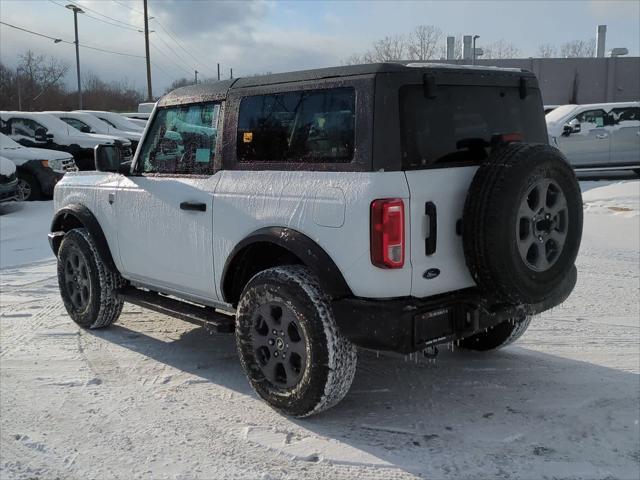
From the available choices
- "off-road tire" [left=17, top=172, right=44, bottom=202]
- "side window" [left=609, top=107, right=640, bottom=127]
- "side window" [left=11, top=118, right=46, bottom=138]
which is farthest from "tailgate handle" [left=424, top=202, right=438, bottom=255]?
"side window" [left=11, top=118, right=46, bottom=138]

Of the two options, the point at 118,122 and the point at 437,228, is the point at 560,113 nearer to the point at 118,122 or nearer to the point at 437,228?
the point at 118,122

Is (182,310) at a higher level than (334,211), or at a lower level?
lower

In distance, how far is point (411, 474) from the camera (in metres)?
3.12

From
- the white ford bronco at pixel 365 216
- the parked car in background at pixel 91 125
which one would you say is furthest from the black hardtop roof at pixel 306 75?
the parked car in background at pixel 91 125

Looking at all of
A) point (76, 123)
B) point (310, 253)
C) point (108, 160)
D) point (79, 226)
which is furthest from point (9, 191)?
point (310, 253)

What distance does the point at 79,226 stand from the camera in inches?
224

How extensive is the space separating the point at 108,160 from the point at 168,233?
87 cm

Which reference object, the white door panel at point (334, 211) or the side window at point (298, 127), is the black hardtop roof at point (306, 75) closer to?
the side window at point (298, 127)

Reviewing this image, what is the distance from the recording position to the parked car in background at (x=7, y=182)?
36.3 feet

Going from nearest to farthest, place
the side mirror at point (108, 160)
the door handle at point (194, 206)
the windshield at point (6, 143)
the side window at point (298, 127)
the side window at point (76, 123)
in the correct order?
the side window at point (298, 127) < the door handle at point (194, 206) < the side mirror at point (108, 160) < the windshield at point (6, 143) < the side window at point (76, 123)

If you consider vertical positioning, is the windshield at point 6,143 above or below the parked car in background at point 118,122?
below

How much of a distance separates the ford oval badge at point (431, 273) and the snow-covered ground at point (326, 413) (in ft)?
2.90

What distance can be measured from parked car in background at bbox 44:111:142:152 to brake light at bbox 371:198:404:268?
15.7 meters

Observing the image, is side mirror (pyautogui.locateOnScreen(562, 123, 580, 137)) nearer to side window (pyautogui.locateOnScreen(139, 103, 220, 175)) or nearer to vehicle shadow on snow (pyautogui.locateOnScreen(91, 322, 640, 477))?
vehicle shadow on snow (pyautogui.locateOnScreen(91, 322, 640, 477))
